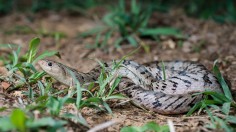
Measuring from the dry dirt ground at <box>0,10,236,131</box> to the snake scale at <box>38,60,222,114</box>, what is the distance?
15 cm

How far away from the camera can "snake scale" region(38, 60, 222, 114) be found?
5.13 m

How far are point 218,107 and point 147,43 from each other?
3.66 meters

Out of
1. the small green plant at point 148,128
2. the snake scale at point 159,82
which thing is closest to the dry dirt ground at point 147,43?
the snake scale at point 159,82

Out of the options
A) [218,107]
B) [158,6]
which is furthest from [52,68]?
[158,6]

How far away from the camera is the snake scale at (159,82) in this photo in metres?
5.13

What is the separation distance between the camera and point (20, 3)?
11.1 m

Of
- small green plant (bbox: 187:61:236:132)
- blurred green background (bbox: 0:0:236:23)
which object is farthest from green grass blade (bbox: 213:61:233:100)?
blurred green background (bbox: 0:0:236:23)

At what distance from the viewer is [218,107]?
480 cm

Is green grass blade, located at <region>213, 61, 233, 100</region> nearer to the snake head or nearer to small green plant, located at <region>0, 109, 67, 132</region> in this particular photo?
the snake head

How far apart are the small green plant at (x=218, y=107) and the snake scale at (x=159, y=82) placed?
0.52ft

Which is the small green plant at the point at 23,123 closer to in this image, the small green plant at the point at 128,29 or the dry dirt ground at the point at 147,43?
the dry dirt ground at the point at 147,43

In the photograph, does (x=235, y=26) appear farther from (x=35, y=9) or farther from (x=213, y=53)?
(x=35, y=9)

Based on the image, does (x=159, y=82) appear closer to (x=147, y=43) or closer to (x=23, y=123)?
(x=147, y=43)

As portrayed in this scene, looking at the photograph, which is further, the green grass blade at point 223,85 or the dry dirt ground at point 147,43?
the dry dirt ground at point 147,43
